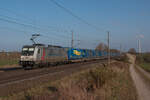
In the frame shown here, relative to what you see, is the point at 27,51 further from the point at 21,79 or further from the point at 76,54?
the point at 76,54

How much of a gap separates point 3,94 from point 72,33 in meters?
37.7

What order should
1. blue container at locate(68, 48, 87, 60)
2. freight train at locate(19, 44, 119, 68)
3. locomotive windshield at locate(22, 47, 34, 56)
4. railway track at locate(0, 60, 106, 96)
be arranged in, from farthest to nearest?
blue container at locate(68, 48, 87, 60) → locomotive windshield at locate(22, 47, 34, 56) → freight train at locate(19, 44, 119, 68) → railway track at locate(0, 60, 106, 96)

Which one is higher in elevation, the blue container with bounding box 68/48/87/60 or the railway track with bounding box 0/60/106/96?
the blue container with bounding box 68/48/87/60

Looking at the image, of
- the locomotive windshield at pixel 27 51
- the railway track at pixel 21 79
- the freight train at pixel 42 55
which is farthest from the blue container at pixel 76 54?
the railway track at pixel 21 79

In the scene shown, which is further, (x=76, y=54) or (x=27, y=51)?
(x=76, y=54)

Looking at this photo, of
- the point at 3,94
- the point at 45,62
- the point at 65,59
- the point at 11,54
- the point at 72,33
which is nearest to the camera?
the point at 3,94

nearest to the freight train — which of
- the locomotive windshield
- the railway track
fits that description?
the locomotive windshield

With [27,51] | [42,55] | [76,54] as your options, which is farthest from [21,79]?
[76,54]

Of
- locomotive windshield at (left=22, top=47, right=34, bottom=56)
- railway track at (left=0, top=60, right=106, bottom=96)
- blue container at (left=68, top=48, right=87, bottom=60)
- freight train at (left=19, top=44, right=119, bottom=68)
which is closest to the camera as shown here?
railway track at (left=0, top=60, right=106, bottom=96)

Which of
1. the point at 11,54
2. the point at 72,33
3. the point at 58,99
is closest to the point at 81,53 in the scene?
the point at 72,33

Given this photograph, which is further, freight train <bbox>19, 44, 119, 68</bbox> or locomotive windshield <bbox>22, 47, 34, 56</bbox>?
locomotive windshield <bbox>22, 47, 34, 56</bbox>

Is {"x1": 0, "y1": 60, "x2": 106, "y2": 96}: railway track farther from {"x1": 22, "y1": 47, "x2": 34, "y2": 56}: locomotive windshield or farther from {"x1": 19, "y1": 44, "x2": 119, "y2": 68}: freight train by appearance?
{"x1": 22, "y1": 47, "x2": 34, "y2": 56}: locomotive windshield

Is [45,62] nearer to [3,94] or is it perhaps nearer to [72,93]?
[3,94]

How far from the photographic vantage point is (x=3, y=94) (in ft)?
28.7
